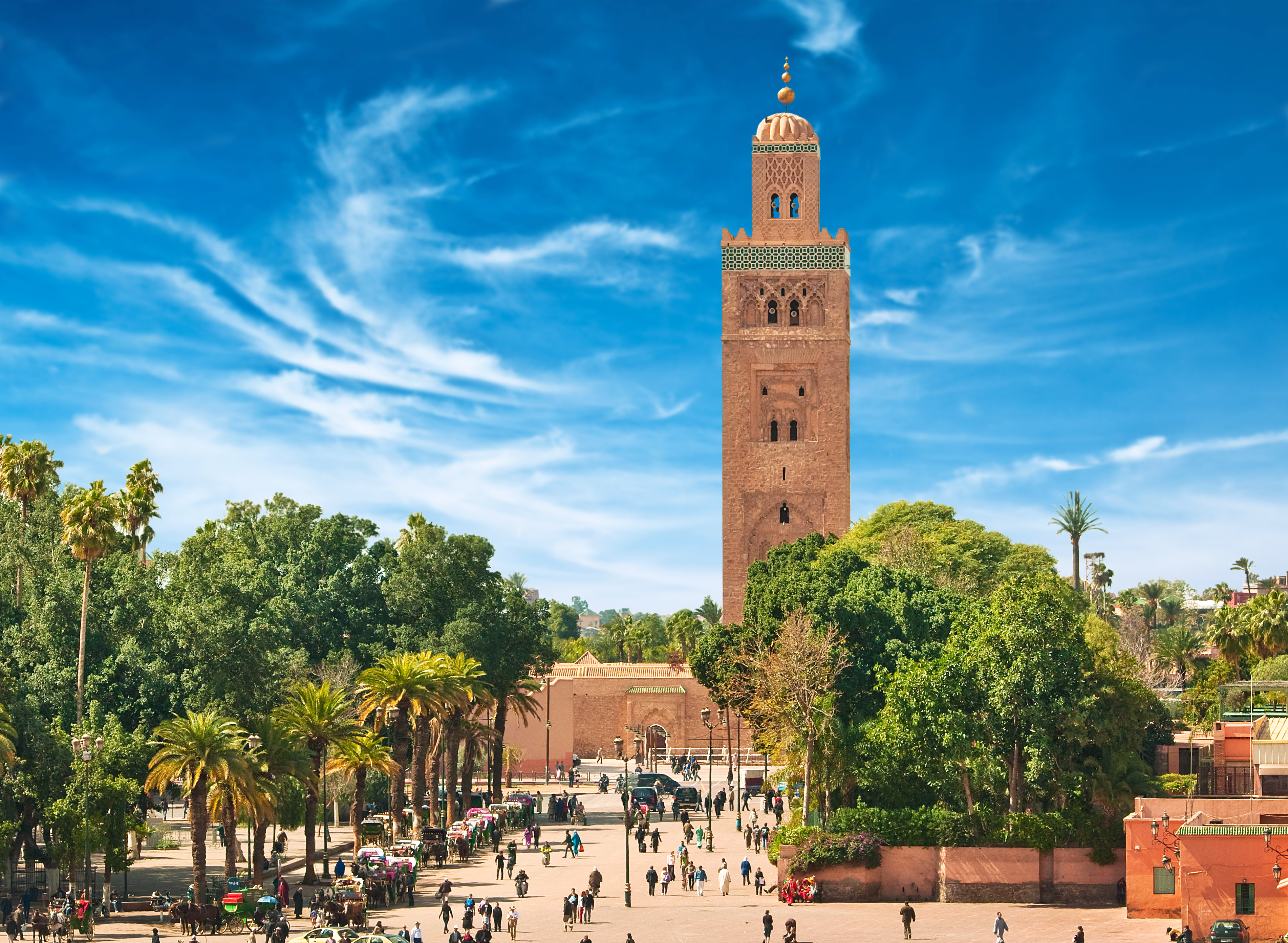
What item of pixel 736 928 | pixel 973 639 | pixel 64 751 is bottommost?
pixel 736 928

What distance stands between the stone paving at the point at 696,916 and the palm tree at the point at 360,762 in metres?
2.91

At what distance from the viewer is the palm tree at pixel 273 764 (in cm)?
3919

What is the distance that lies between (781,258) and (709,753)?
27947mm

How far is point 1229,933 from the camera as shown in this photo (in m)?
35.8

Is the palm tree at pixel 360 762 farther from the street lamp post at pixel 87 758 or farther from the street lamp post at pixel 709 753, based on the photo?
the street lamp post at pixel 709 753

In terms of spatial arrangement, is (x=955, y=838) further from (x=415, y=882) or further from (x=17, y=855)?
(x=17, y=855)

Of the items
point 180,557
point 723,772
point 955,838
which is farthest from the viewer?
point 723,772

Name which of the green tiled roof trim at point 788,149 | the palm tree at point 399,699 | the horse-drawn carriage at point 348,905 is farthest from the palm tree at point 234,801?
the green tiled roof trim at point 788,149

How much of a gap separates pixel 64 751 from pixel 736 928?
1839 cm

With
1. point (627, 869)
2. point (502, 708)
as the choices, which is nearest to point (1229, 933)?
point (627, 869)

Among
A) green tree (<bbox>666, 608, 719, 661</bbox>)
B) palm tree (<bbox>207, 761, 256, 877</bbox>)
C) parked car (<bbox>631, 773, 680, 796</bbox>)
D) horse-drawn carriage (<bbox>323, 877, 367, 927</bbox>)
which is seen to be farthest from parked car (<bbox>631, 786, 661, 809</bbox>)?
green tree (<bbox>666, 608, 719, 661</bbox>)

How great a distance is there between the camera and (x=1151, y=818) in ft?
131

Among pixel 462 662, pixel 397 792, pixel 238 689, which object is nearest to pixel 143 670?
pixel 238 689

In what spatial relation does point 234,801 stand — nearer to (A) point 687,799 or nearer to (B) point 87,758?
(B) point 87,758
